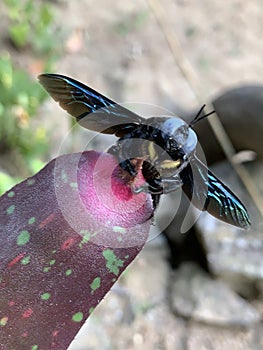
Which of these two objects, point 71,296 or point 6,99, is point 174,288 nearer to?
point 6,99

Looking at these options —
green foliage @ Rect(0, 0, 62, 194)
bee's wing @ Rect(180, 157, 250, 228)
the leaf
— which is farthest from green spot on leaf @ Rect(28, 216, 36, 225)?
green foliage @ Rect(0, 0, 62, 194)

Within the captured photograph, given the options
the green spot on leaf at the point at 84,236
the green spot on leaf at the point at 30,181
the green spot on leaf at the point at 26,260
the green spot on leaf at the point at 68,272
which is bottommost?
the green spot on leaf at the point at 68,272

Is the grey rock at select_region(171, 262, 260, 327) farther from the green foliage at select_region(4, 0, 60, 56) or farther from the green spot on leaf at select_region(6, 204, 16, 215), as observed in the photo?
the green spot on leaf at select_region(6, 204, 16, 215)

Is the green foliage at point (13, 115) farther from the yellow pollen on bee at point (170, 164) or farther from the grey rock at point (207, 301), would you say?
the yellow pollen on bee at point (170, 164)

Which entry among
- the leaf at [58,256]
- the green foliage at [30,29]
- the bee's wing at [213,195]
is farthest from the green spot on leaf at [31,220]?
A: the green foliage at [30,29]

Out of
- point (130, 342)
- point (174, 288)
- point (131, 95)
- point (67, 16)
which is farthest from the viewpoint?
point (67, 16)

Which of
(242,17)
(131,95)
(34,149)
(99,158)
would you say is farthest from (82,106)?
(242,17)

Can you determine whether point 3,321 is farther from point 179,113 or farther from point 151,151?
point 179,113
